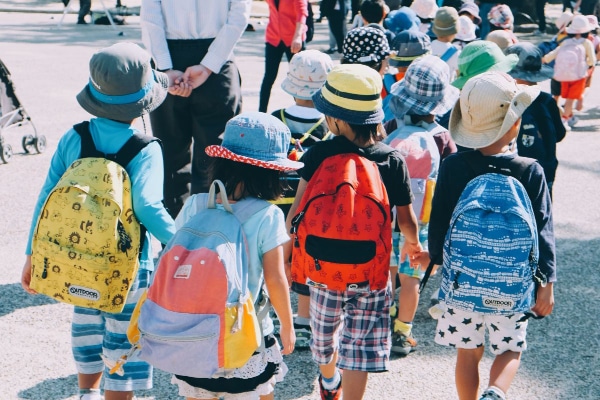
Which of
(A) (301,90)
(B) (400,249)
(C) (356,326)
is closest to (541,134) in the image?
(B) (400,249)

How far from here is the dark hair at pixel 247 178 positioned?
9.81ft

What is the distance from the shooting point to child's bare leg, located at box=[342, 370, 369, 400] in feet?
11.6

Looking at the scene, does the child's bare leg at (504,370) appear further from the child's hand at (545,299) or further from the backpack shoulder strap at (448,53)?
the backpack shoulder strap at (448,53)

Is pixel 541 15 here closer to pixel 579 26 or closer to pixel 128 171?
pixel 579 26

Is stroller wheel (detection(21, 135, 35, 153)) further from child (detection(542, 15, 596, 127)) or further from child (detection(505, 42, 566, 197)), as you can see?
child (detection(542, 15, 596, 127))

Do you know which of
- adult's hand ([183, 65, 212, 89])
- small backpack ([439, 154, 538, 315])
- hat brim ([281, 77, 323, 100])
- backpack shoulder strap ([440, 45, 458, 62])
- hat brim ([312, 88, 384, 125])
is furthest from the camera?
backpack shoulder strap ([440, 45, 458, 62])

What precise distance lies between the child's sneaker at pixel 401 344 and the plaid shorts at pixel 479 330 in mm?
925

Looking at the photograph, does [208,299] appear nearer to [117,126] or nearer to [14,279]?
[117,126]

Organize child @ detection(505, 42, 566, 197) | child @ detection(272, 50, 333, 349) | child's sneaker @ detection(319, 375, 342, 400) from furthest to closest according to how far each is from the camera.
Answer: child @ detection(505, 42, 566, 197)
child @ detection(272, 50, 333, 349)
child's sneaker @ detection(319, 375, 342, 400)

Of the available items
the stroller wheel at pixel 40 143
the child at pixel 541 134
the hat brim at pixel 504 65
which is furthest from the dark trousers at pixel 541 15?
the child at pixel 541 134

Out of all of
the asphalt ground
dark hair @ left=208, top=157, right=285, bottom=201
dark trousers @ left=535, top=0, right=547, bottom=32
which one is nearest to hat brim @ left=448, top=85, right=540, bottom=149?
dark hair @ left=208, top=157, right=285, bottom=201

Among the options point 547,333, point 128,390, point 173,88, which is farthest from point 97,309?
point 547,333

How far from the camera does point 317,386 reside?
4043 mm

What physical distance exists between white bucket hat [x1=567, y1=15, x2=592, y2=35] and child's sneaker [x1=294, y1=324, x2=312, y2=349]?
22.2ft
